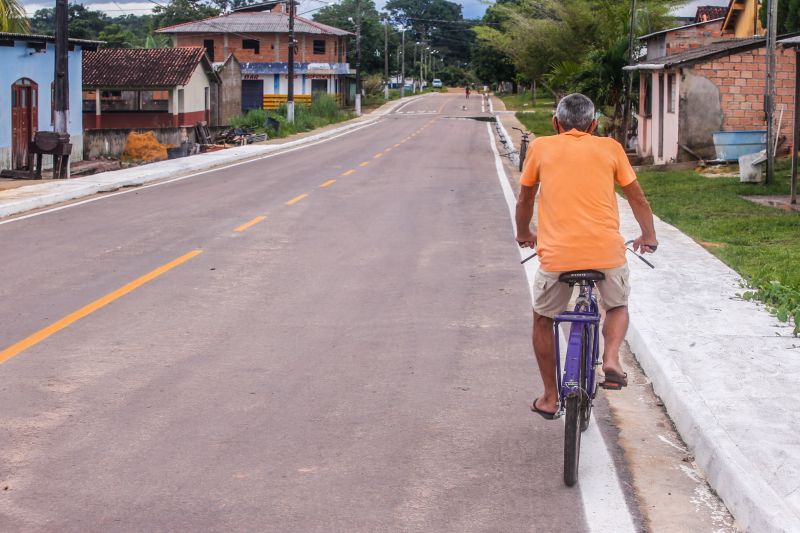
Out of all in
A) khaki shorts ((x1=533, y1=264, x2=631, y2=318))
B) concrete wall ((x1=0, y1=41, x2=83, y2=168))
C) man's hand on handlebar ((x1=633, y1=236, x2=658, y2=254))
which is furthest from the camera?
concrete wall ((x1=0, y1=41, x2=83, y2=168))

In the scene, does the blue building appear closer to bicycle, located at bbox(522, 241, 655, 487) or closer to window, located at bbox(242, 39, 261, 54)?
bicycle, located at bbox(522, 241, 655, 487)

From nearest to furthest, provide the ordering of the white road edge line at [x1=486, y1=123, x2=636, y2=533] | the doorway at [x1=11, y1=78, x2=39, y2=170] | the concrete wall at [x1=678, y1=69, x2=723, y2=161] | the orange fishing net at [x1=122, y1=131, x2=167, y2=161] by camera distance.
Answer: the white road edge line at [x1=486, y1=123, x2=636, y2=533], the concrete wall at [x1=678, y1=69, x2=723, y2=161], the doorway at [x1=11, y1=78, x2=39, y2=170], the orange fishing net at [x1=122, y1=131, x2=167, y2=161]

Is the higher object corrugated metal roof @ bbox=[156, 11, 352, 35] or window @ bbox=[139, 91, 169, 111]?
corrugated metal roof @ bbox=[156, 11, 352, 35]

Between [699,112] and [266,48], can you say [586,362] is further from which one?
[266,48]

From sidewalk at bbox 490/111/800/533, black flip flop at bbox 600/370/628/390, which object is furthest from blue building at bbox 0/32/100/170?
black flip flop at bbox 600/370/628/390

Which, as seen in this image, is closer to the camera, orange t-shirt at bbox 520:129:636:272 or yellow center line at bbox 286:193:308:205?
orange t-shirt at bbox 520:129:636:272

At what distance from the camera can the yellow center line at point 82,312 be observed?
803 cm

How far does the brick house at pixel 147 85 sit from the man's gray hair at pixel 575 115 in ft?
149

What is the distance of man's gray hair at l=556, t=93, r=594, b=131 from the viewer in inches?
229

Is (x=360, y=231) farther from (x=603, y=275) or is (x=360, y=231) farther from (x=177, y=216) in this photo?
(x=603, y=275)

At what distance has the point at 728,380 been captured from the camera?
687 centimetres

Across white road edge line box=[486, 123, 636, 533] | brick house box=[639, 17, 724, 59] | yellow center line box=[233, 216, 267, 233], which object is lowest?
white road edge line box=[486, 123, 636, 533]

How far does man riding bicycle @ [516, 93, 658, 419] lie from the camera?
5590 millimetres

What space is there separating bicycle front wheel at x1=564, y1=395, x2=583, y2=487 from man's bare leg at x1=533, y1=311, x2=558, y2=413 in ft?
1.64
